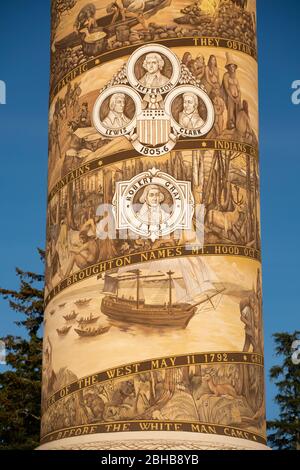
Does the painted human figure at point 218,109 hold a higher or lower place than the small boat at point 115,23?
lower

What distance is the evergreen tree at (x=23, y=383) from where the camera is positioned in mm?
38250

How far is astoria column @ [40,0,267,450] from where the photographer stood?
29047 millimetres

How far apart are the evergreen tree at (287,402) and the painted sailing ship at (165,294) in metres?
9.77

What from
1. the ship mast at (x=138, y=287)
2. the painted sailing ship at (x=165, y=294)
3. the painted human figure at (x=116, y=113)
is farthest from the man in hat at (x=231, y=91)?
the ship mast at (x=138, y=287)

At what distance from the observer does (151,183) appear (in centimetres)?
2986

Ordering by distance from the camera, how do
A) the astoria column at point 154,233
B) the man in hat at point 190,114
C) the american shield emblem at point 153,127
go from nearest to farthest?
1. the astoria column at point 154,233
2. the american shield emblem at point 153,127
3. the man in hat at point 190,114

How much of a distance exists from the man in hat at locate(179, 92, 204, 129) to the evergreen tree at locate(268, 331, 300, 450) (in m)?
10.7

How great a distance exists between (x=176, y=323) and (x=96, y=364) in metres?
1.72

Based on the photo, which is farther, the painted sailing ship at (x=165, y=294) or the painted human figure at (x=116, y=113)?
the painted human figure at (x=116, y=113)

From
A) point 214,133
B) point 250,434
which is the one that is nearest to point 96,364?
point 250,434

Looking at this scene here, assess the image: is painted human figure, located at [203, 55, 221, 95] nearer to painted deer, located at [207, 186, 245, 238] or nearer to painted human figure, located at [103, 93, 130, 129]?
painted human figure, located at [103, 93, 130, 129]

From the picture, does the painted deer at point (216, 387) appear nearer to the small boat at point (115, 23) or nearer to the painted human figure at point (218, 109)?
the painted human figure at point (218, 109)
